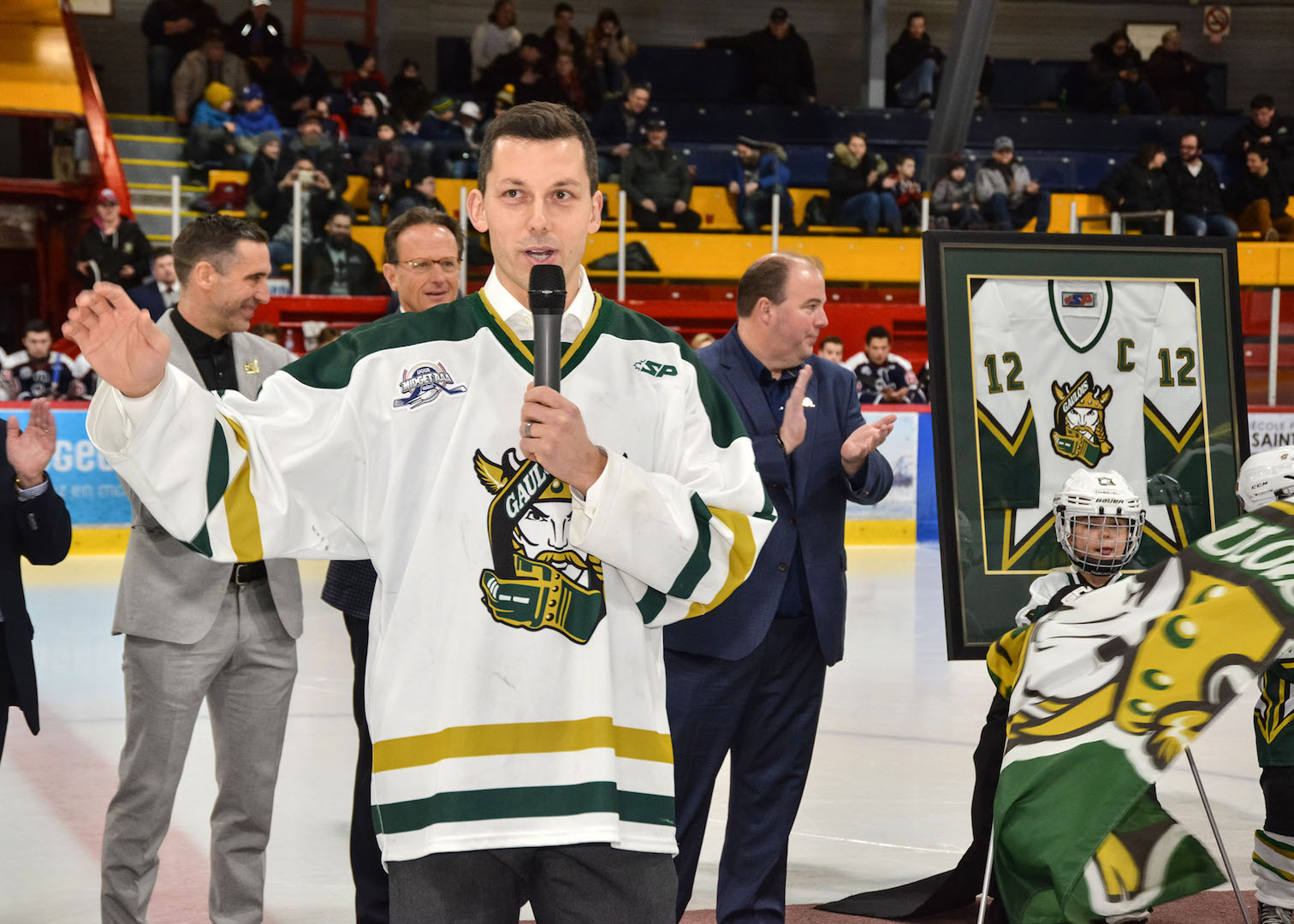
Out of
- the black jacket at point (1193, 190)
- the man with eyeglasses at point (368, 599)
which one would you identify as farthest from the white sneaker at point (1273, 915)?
the black jacket at point (1193, 190)

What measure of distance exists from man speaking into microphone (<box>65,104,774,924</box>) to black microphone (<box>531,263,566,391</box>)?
0.02 metres

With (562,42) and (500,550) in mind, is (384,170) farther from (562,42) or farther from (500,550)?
(500,550)

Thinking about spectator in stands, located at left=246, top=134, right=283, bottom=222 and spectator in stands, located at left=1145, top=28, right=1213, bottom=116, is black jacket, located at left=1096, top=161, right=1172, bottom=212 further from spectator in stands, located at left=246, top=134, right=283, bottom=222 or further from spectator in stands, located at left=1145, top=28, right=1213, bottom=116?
spectator in stands, located at left=246, top=134, right=283, bottom=222

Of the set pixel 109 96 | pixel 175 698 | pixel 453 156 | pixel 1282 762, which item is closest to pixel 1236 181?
pixel 453 156

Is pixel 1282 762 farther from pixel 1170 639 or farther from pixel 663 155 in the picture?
pixel 663 155

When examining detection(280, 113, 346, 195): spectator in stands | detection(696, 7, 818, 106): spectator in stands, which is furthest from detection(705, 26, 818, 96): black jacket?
detection(280, 113, 346, 195): spectator in stands

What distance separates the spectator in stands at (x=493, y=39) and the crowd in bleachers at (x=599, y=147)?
0.02 m

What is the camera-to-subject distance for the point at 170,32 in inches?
585

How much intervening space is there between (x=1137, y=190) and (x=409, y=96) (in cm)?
711

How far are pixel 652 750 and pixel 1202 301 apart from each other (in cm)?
263

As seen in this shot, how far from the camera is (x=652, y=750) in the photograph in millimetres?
1750

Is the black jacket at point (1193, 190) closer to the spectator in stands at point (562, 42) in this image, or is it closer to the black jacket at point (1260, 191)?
the black jacket at point (1260, 191)

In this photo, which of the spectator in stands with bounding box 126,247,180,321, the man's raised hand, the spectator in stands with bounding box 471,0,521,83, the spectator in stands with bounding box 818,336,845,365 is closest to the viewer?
the man's raised hand

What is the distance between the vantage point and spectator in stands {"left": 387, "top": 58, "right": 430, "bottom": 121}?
14555 millimetres
